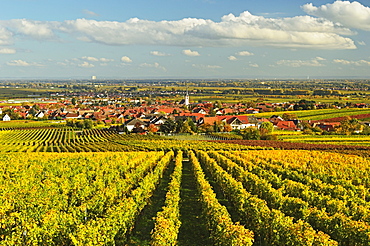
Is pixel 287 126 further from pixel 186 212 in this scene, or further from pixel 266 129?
pixel 186 212

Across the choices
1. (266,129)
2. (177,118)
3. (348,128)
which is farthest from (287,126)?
(177,118)

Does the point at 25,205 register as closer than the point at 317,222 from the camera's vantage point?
No

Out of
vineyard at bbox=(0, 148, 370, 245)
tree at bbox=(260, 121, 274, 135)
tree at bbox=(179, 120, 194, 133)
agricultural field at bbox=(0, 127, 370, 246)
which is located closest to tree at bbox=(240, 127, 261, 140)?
tree at bbox=(260, 121, 274, 135)

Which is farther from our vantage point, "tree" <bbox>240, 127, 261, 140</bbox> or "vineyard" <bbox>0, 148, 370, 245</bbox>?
"tree" <bbox>240, 127, 261, 140</bbox>

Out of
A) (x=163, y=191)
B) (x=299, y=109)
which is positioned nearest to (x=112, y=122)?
(x=299, y=109)

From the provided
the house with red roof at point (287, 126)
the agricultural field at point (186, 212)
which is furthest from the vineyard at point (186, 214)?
the house with red roof at point (287, 126)

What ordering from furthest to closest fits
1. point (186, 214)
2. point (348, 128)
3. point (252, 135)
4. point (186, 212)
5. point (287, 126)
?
point (287, 126)
point (348, 128)
point (252, 135)
point (186, 212)
point (186, 214)

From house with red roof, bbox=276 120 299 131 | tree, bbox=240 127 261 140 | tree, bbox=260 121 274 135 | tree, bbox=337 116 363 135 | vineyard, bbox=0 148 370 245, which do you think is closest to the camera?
vineyard, bbox=0 148 370 245

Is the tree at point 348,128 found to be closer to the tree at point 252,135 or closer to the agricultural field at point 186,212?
the tree at point 252,135

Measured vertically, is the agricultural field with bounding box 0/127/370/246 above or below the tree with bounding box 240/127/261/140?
above

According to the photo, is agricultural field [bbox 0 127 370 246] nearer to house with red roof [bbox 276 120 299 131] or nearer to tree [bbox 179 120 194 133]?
tree [bbox 179 120 194 133]

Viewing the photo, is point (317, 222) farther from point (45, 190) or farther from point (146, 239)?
point (45, 190)
